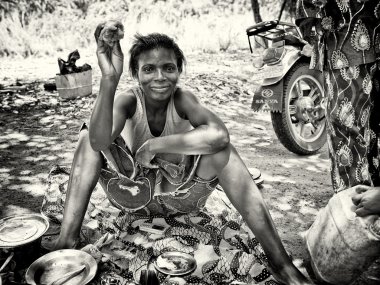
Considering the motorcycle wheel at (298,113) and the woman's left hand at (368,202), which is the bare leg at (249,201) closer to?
the woman's left hand at (368,202)

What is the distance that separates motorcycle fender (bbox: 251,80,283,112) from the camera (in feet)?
10.8

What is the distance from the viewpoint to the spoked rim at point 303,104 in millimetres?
3467

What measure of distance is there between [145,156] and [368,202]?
1062 millimetres

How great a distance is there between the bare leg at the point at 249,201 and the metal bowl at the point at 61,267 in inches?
28.2

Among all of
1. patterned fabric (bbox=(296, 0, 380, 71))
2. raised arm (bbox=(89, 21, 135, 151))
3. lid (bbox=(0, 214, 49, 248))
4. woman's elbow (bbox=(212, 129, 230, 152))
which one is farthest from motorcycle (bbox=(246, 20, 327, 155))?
lid (bbox=(0, 214, 49, 248))

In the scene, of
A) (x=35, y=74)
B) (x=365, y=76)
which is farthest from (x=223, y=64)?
Answer: (x=365, y=76)

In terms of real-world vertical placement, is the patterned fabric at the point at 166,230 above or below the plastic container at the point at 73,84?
below

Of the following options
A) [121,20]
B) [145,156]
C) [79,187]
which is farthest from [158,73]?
[121,20]

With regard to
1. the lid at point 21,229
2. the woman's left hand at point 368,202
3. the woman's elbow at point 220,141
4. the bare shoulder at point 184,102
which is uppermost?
the bare shoulder at point 184,102

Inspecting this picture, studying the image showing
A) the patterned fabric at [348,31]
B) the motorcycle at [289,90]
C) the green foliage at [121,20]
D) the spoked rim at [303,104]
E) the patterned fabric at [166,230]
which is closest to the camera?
the patterned fabric at [348,31]

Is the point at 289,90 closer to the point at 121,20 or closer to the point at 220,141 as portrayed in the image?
the point at 220,141

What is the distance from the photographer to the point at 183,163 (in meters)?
1.94

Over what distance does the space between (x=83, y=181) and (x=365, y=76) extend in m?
1.54

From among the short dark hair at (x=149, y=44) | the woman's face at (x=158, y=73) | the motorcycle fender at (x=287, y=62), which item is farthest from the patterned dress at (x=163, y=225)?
the motorcycle fender at (x=287, y=62)
